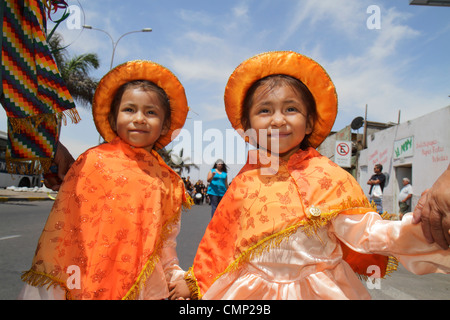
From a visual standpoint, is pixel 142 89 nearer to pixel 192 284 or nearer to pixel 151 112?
pixel 151 112

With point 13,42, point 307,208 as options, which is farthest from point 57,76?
point 307,208

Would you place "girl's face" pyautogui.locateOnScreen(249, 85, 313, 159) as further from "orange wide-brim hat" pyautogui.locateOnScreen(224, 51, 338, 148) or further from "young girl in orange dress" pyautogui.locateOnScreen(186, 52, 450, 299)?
"orange wide-brim hat" pyautogui.locateOnScreen(224, 51, 338, 148)

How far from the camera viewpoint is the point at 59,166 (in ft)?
6.75

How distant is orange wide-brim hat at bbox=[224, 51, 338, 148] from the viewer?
6.34ft

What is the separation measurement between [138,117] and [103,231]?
26.1 inches

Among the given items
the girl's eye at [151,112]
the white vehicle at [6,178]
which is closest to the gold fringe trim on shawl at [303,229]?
the girl's eye at [151,112]

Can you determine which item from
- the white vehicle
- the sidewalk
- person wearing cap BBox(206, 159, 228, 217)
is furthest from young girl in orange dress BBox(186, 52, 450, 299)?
the white vehicle

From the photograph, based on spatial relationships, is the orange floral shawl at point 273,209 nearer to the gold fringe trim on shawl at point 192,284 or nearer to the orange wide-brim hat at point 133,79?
the gold fringe trim on shawl at point 192,284

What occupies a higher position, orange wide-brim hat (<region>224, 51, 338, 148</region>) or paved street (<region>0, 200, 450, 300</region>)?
→ orange wide-brim hat (<region>224, 51, 338, 148</region>)

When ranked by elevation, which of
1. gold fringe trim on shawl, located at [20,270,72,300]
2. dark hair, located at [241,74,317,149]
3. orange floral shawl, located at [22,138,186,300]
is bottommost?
gold fringe trim on shawl, located at [20,270,72,300]

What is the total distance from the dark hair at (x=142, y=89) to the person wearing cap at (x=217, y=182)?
16.9 feet

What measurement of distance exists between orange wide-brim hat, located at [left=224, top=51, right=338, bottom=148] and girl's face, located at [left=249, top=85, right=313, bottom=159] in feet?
0.38

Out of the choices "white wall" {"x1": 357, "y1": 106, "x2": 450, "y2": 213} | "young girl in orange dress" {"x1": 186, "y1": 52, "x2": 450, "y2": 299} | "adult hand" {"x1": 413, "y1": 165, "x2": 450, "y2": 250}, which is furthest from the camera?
"white wall" {"x1": 357, "y1": 106, "x2": 450, "y2": 213}
